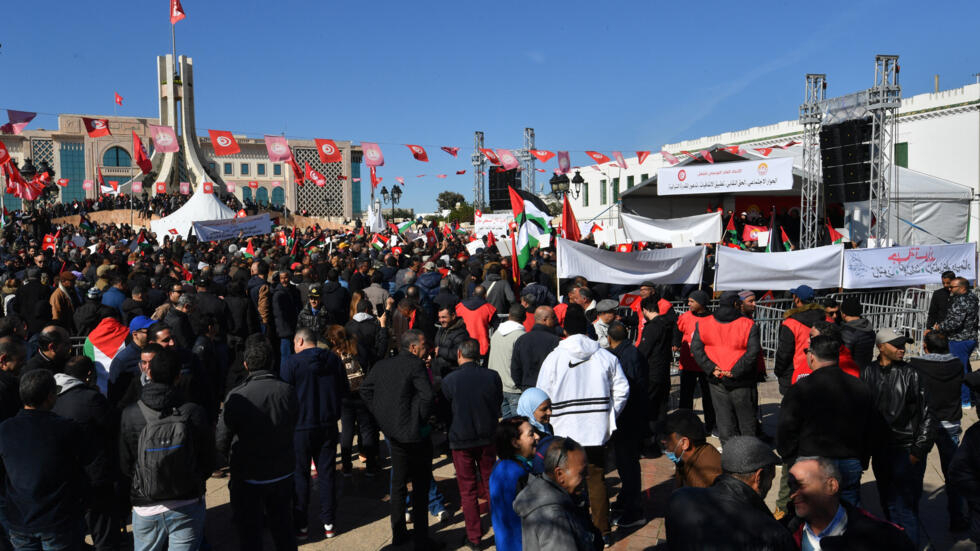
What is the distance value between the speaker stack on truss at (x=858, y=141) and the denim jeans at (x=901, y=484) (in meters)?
10.7

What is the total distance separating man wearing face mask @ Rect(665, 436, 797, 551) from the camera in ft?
8.50

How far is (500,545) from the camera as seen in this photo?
11.5ft

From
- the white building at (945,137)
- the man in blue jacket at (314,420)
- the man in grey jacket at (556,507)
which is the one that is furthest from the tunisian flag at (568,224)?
the white building at (945,137)

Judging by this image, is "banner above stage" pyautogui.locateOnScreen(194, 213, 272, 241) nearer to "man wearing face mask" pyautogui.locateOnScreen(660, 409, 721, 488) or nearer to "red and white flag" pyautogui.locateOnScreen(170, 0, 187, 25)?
"man wearing face mask" pyautogui.locateOnScreen(660, 409, 721, 488)

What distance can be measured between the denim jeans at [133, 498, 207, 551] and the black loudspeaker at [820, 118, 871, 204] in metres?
14.9

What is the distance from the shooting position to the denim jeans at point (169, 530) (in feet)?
12.5

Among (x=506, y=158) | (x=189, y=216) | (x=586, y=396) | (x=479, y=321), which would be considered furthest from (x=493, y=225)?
(x=586, y=396)

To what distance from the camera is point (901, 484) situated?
459 cm

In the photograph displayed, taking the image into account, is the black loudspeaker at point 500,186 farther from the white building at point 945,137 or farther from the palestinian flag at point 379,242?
the palestinian flag at point 379,242

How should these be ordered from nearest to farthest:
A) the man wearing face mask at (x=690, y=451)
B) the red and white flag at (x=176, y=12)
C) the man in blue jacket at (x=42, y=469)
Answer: the man wearing face mask at (x=690, y=451) → the man in blue jacket at (x=42, y=469) → the red and white flag at (x=176, y=12)

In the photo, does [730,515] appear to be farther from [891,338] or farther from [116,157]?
[116,157]

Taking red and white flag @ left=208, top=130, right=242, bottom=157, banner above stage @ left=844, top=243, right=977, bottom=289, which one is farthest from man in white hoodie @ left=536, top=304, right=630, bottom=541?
red and white flag @ left=208, top=130, right=242, bottom=157

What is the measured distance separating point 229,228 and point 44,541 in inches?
559

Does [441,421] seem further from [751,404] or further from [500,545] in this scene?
[751,404]
